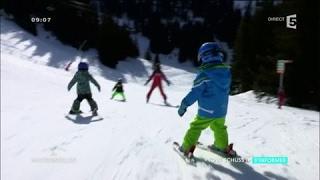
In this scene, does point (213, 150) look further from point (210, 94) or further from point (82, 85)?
point (82, 85)

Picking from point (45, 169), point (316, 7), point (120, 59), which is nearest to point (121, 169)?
point (45, 169)

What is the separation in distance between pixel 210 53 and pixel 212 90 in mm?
497

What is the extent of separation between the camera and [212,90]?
353cm

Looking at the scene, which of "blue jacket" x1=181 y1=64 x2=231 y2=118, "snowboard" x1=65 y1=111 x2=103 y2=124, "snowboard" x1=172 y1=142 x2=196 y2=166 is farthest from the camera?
"snowboard" x1=65 y1=111 x2=103 y2=124

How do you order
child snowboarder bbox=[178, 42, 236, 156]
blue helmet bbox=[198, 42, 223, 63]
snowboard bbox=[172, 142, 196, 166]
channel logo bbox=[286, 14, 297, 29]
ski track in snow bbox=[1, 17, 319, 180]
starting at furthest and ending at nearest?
snowboard bbox=[172, 142, 196, 166]
ski track in snow bbox=[1, 17, 319, 180]
child snowboarder bbox=[178, 42, 236, 156]
blue helmet bbox=[198, 42, 223, 63]
channel logo bbox=[286, 14, 297, 29]

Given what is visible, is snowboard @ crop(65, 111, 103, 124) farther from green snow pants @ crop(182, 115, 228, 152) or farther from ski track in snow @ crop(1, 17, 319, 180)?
green snow pants @ crop(182, 115, 228, 152)

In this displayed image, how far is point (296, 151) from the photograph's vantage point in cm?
487

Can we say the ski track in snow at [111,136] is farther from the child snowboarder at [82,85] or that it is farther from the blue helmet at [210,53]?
the blue helmet at [210,53]

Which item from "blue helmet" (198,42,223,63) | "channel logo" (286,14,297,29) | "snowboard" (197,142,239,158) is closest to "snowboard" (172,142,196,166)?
"snowboard" (197,142,239,158)

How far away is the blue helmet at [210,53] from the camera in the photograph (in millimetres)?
3001

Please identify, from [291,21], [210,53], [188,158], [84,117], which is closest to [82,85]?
[210,53]

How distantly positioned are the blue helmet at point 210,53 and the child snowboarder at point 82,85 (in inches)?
35.2

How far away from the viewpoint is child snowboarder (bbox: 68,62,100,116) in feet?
10.1

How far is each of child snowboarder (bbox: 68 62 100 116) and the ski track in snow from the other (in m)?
0.08
